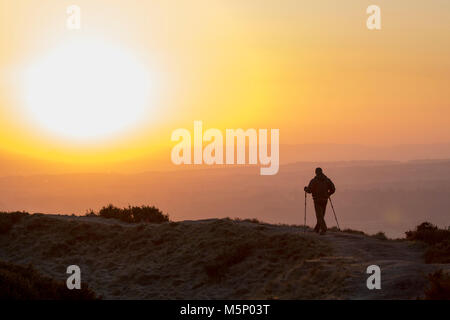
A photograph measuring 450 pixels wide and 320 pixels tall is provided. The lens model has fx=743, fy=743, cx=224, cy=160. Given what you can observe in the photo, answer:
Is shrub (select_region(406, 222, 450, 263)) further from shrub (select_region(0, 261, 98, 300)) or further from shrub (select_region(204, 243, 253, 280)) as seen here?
shrub (select_region(0, 261, 98, 300))

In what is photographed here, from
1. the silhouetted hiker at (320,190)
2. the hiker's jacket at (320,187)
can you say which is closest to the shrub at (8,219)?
the silhouetted hiker at (320,190)

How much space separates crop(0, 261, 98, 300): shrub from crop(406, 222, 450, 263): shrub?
458 inches

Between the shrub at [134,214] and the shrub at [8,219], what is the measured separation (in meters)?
3.86

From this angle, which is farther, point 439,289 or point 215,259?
point 215,259

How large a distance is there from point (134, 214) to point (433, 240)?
618 inches

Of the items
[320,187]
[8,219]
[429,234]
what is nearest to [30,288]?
[320,187]

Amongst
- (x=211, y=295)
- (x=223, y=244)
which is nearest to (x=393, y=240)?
(x=223, y=244)

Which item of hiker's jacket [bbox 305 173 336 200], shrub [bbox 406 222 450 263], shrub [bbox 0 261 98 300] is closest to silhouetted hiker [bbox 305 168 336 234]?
hiker's jacket [bbox 305 173 336 200]

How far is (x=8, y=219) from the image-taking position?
3638cm

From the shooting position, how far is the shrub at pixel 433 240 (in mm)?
25391

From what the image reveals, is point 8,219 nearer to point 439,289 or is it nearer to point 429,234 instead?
point 429,234

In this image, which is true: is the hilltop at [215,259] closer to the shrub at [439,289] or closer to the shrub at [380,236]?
the shrub at [380,236]

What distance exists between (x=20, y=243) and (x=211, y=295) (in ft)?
42.1
